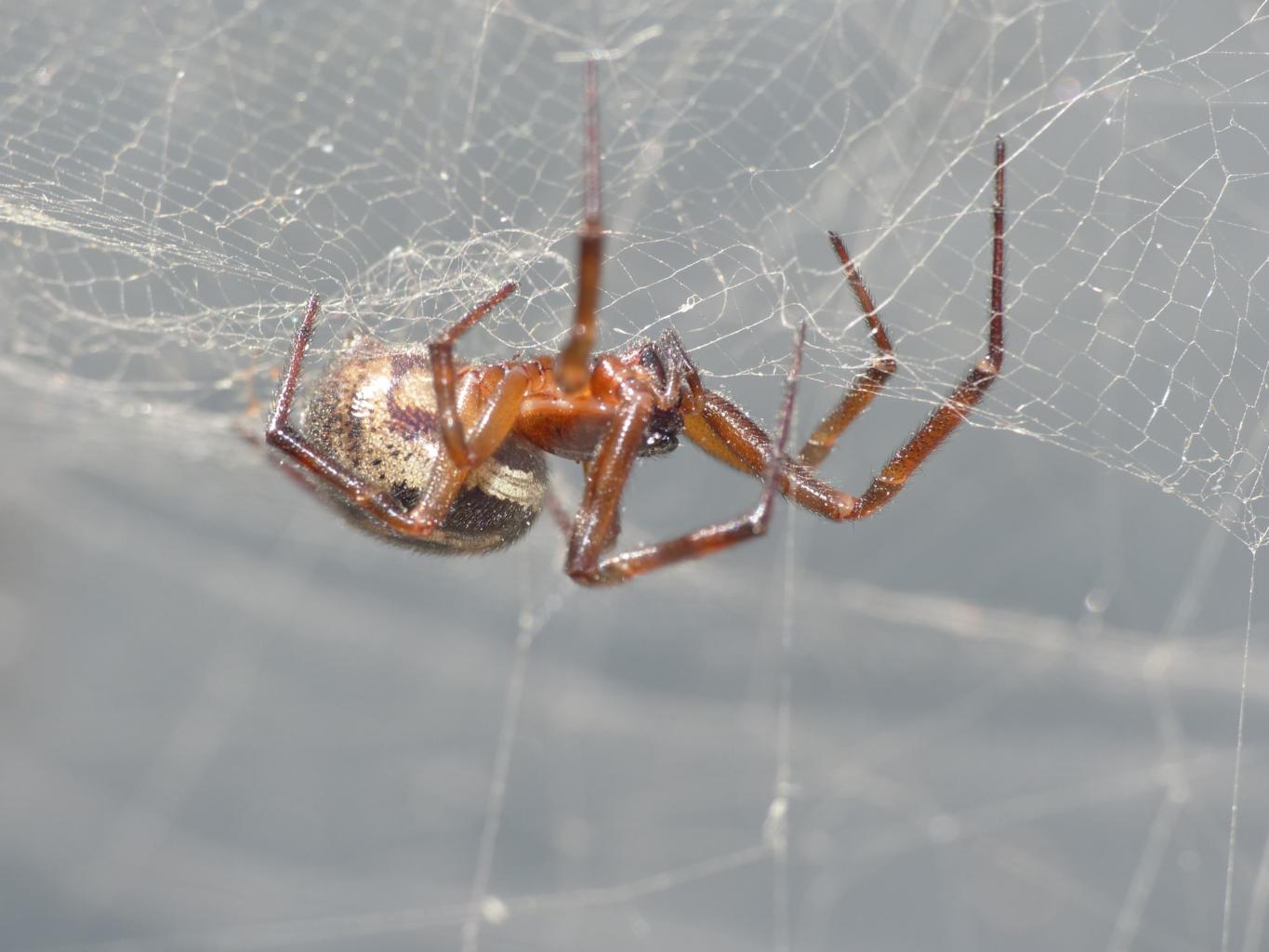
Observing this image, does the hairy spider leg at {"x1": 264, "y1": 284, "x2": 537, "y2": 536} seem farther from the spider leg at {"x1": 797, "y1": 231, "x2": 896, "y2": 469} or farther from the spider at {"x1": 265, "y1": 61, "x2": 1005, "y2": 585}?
the spider leg at {"x1": 797, "y1": 231, "x2": 896, "y2": 469}

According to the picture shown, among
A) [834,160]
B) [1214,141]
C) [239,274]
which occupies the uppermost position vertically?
[1214,141]

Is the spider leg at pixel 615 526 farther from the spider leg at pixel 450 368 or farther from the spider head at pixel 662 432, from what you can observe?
the spider leg at pixel 450 368

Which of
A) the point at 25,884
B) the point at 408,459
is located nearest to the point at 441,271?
the point at 408,459

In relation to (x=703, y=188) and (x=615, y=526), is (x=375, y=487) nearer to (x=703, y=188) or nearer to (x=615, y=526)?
(x=615, y=526)

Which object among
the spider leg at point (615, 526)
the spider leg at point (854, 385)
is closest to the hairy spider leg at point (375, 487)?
the spider leg at point (615, 526)

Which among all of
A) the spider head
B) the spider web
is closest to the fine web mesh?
the spider web

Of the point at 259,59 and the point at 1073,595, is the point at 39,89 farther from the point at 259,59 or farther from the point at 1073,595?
the point at 1073,595
